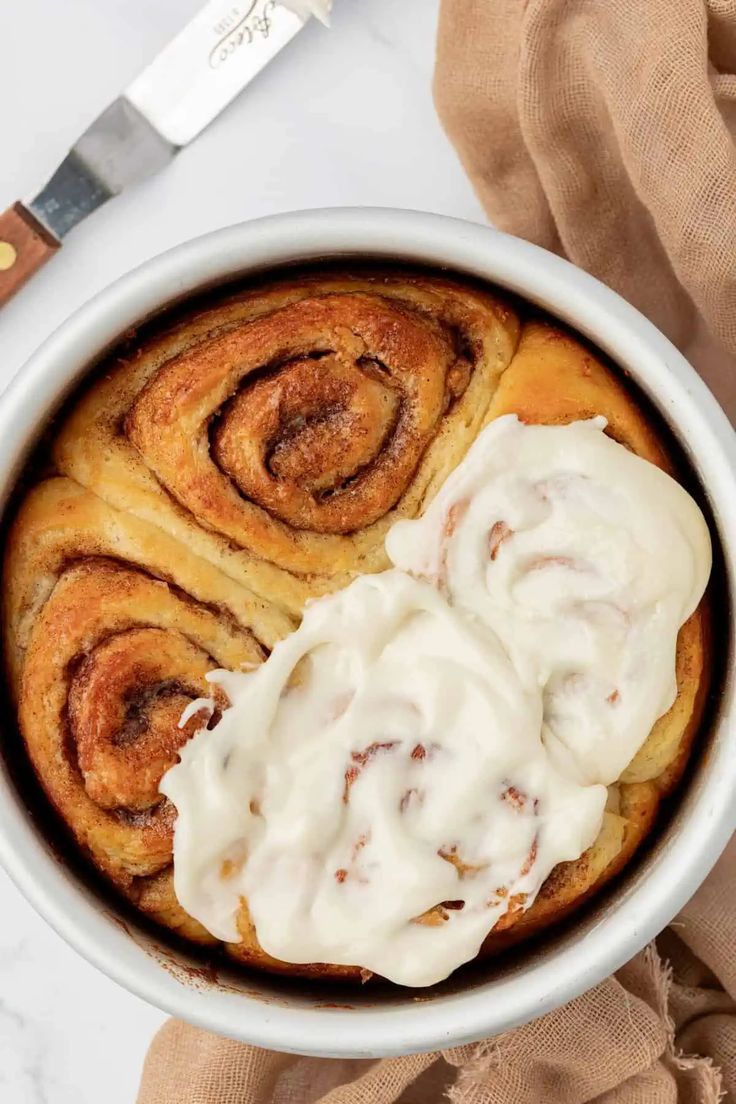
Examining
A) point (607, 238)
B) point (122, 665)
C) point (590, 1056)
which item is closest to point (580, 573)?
point (122, 665)

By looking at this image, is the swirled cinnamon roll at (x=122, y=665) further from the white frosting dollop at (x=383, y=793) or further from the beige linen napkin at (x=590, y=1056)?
the beige linen napkin at (x=590, y=1056)

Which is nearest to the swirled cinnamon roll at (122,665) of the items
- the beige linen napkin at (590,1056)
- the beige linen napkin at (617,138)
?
the beige linen napkin at (590,1056)

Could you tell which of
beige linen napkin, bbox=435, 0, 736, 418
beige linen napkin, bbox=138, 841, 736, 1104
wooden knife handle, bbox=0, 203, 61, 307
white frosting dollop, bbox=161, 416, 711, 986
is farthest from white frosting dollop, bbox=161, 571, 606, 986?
wooden knife handle, bbox=0, 203, 61, 307

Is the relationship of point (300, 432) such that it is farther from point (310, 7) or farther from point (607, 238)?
point (310, 7)

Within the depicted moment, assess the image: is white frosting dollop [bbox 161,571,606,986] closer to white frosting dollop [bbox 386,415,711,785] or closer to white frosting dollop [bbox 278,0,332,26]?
white frosting dollop [bbox 386,415,711,785]

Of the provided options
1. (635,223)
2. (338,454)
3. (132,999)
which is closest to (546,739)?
(338,454)

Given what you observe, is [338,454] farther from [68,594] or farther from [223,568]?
[68,594]
